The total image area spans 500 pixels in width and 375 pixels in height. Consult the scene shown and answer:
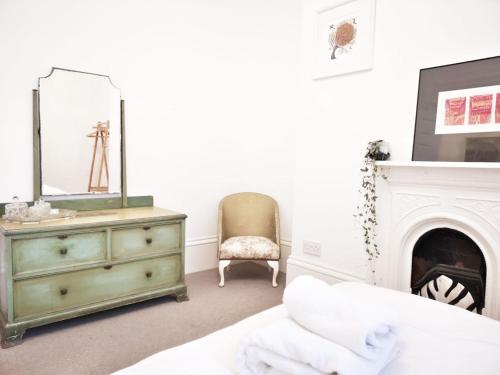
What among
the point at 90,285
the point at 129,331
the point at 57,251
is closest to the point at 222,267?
the point at 129,331

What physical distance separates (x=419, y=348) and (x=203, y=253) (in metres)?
2.90

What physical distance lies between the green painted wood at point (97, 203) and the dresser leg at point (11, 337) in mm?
881

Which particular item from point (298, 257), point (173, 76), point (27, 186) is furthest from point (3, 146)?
point (298, 257)

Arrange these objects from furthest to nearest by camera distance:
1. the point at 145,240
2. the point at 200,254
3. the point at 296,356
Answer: the point at 200,254, the point at 145,240, the point at 296,356

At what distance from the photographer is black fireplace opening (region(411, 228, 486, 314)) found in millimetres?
2129

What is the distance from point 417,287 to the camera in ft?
7.81

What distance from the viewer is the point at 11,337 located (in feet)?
7.27

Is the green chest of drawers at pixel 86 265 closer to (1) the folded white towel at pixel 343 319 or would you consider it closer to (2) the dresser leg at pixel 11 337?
(2) the dresser leg at pixel 11 337

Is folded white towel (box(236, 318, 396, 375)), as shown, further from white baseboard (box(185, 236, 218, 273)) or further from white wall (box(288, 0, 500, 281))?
white baseboard (box(185, 236, 218, 273))

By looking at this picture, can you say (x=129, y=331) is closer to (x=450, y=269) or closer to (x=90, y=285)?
(x=90, y=285)

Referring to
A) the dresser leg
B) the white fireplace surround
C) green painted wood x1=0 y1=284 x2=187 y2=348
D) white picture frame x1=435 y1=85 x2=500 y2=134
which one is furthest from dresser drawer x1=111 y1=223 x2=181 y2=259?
white picture frame x1=435 y1=85 x2=500 y2=134

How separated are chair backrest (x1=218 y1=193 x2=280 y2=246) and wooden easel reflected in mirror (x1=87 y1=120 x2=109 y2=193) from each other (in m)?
1.18

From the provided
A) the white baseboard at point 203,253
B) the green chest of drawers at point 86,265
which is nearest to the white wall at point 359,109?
the white baseboard at point 203,253

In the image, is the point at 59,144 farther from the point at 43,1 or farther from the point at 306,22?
the point at 306,22
